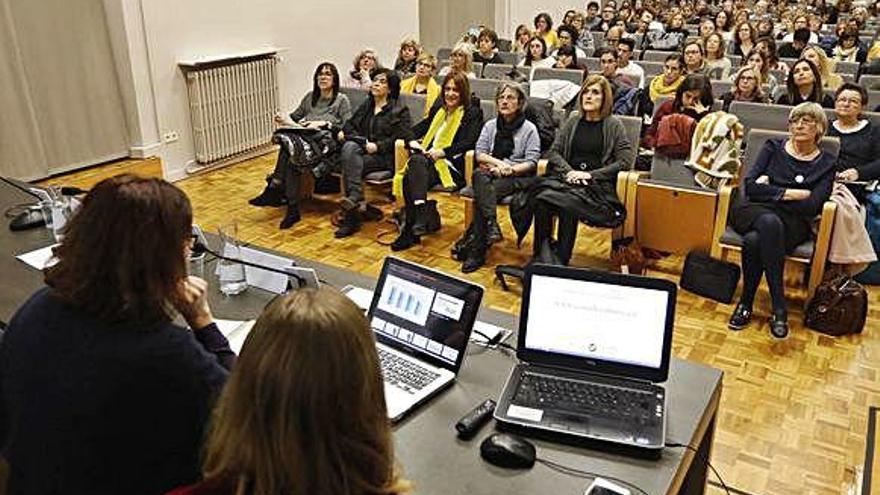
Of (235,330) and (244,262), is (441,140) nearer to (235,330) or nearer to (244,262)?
(244,262)

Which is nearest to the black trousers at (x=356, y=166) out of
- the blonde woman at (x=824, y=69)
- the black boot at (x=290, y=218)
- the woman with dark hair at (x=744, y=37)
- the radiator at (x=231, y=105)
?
the black boot at (x=290, y=218)

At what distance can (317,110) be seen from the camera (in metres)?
5.37

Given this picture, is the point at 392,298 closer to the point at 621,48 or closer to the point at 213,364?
the point at 213,364

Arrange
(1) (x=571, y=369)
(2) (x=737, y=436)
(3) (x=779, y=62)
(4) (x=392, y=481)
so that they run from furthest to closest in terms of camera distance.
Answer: (3) (x=779, y=62) < (2) (x=737, y=436) < (1) (x=571, y=369) < (4) (x=392, y=481)

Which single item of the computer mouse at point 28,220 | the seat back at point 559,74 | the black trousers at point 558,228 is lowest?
the black trousers at point 558,228

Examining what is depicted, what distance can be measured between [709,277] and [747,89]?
66.5 inches

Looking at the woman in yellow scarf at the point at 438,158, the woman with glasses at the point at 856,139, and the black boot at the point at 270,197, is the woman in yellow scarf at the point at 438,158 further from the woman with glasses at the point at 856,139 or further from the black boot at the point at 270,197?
the woman with glasses at the point at 856,139

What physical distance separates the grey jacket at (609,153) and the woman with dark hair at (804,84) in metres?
1.45

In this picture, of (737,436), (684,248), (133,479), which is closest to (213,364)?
(133,479)

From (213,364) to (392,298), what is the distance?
62cm

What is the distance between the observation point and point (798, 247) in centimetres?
362

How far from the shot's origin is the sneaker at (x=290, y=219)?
4977 mm

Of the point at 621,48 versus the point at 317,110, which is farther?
the point at 621,48

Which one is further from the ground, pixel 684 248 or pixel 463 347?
pixel 463 347
